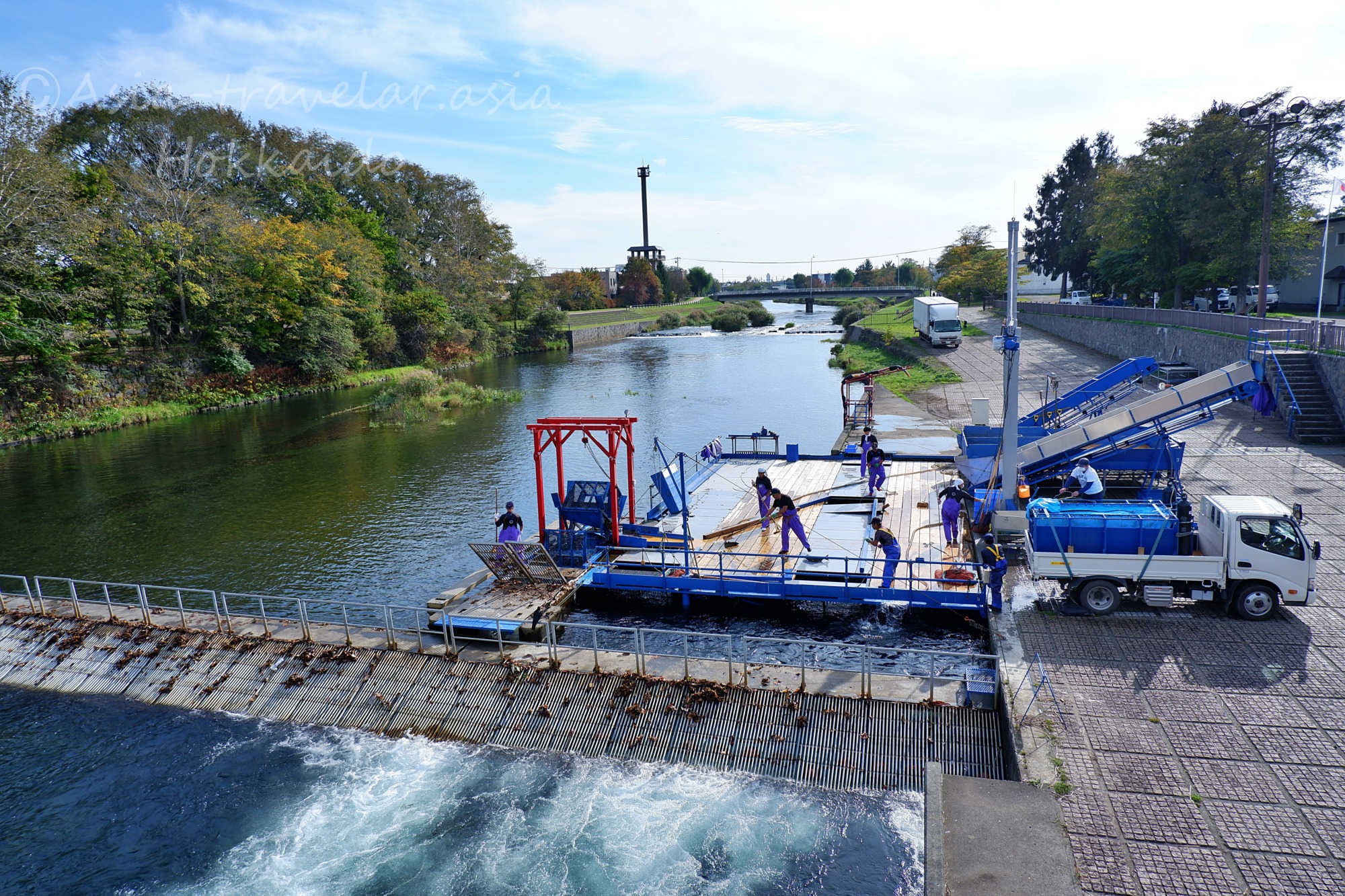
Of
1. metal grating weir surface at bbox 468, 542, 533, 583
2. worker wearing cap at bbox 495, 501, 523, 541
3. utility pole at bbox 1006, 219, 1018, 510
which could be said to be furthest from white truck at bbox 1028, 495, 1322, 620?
worker wearing cap at bbox 495, 501, 523, 541

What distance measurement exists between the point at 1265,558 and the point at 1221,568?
0.71 metres

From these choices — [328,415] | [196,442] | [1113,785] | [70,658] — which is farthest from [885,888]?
[328,415]

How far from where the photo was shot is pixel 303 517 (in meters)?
29.2

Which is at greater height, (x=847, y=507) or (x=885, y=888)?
(x=847, y=507)

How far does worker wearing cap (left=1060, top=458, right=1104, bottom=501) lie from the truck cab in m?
4.99

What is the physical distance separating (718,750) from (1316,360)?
107ft

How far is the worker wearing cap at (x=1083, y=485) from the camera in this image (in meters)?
20.0

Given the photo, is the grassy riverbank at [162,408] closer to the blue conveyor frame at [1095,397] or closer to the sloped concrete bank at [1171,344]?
the blue conveyor frame at [1095,397]

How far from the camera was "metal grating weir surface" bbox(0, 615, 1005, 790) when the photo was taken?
12.8m

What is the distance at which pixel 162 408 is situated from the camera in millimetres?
52906

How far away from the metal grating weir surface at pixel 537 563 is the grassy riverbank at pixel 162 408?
134ft

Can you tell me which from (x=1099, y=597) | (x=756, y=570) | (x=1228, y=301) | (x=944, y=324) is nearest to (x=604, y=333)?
(x=944, y=324)

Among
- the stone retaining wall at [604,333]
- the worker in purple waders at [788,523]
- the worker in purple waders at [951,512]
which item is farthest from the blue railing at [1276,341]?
the stone retaining wall at [604,333]

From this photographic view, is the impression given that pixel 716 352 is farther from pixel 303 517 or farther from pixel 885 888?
pixel 885 888
